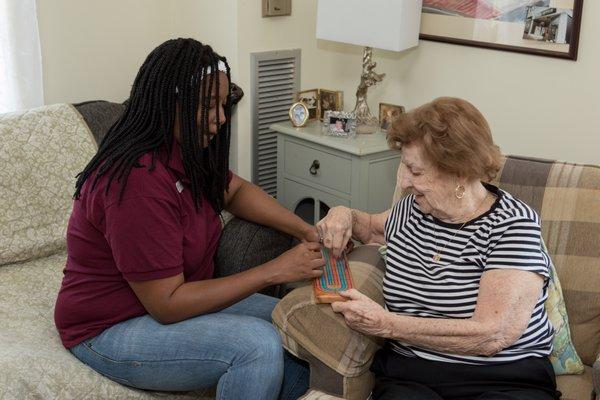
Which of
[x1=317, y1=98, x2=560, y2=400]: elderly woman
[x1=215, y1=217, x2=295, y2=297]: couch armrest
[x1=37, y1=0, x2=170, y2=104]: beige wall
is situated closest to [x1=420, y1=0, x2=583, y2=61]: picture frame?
[x1=317, y1=98, x2=560, y2=400]: elderly woman

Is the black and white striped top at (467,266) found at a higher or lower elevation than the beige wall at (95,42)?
lower

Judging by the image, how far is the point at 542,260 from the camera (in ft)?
5.37

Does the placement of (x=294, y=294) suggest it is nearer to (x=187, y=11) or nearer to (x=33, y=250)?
(x=33, y=250)

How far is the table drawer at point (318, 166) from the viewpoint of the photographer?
274 centimetres

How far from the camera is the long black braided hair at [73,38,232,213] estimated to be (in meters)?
1.77

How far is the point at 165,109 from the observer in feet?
5.82

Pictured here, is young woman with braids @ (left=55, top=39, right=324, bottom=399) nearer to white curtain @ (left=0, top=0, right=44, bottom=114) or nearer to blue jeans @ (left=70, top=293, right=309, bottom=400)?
blue jeans @ (left=70, top=293, right=309, bottom=400)

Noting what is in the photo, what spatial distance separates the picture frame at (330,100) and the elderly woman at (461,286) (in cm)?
131

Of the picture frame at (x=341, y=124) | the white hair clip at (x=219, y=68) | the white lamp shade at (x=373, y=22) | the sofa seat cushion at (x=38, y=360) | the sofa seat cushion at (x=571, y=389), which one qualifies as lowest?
the sofa seat cushion at (x=38, y=360)

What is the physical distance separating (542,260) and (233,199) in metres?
0.88

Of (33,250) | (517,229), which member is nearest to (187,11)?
(33,250)

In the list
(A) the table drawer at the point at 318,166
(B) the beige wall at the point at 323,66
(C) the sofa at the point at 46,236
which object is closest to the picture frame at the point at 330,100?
(B) the beige wall at the point at 323,66

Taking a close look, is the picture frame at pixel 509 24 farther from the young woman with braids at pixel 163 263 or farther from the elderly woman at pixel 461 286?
the young woman with braids at pixel 163 263

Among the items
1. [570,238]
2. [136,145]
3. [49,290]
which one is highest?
[136,145]
